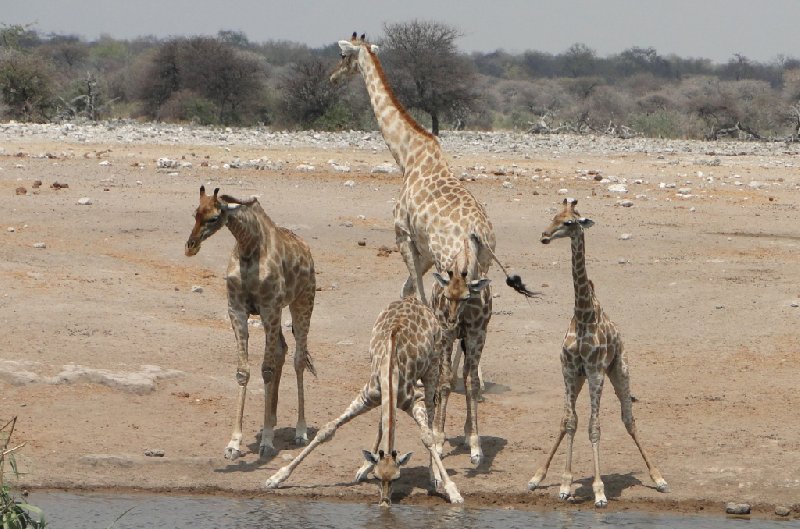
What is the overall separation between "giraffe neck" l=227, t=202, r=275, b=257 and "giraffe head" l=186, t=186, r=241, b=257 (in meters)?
0.07

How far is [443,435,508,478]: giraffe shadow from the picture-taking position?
9609 millimetres

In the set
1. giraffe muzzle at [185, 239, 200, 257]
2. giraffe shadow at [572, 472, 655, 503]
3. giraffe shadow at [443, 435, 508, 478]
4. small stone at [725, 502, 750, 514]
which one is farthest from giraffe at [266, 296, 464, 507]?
small stone at [725, 502, 750, 514]

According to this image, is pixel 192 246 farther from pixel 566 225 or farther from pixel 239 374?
pixel 566 225

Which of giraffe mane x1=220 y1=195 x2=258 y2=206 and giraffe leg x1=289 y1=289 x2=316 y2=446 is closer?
giraffe mane x1=220 y1=195 x2=258 y2=206

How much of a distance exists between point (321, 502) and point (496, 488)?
47.1 inches

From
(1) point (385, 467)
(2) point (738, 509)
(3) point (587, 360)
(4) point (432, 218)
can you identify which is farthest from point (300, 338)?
(2) point (738, 509)

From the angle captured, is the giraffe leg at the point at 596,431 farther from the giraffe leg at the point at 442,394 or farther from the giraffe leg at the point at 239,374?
the giraffe leg at the point at 239,374

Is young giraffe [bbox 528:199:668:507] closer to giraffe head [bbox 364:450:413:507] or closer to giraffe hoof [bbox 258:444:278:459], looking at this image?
giraffe head [bbox 364:450:413:507]

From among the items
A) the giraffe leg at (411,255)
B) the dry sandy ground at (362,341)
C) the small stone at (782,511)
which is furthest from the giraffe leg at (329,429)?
the small stone at (782,511)

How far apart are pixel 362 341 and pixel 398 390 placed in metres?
4.16

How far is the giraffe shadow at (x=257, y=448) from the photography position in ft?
31.2

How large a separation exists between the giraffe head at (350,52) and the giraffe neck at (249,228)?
3630 mm

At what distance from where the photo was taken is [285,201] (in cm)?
1931

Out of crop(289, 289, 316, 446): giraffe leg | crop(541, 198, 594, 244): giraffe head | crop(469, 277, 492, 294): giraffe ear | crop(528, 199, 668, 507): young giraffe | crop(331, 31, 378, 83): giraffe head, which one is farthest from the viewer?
crop(331, 31, 378, 83): giraffe head
